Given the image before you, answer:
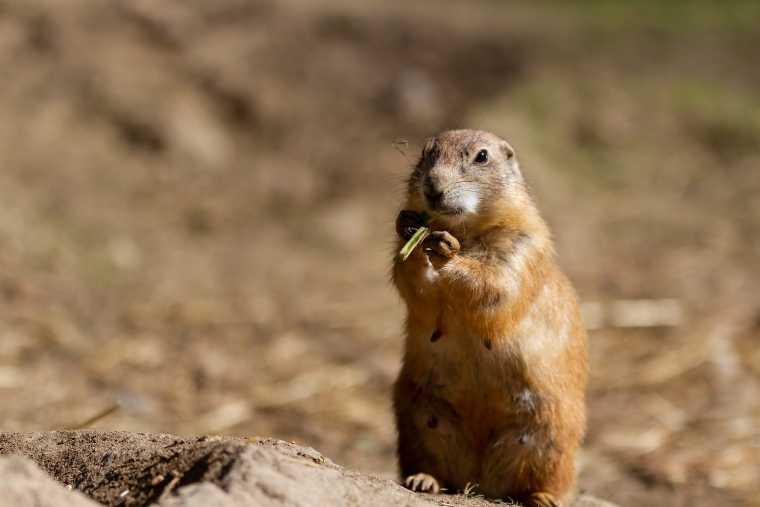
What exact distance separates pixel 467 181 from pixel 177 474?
6.47ft

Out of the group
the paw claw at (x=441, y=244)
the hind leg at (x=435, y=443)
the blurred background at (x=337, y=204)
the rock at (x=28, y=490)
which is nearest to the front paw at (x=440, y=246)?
the paw claw at (x=441, y=244)

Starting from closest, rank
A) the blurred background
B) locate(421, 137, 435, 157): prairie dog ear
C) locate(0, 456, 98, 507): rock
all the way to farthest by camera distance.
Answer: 1. locate(0, 456, 98, 507): rock
2. locate(421, 137, 435, 157): prairie dog ear
3. the blurred background

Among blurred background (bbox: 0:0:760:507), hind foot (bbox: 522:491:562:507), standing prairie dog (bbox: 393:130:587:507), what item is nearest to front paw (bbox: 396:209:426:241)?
standing prairie dog (bbox: 393:130:587:507)

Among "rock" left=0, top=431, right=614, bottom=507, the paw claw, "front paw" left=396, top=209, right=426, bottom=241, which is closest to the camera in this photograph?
"rock" left=0, top=431, right=614, bottom=507

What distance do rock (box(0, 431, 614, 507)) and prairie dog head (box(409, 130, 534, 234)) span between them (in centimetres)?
125

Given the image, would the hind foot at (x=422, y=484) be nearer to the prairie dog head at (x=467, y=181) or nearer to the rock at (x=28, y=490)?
the prairie dog head at (x=467, y=181)

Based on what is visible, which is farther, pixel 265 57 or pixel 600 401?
pixel 265 57

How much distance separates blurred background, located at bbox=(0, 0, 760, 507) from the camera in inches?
276

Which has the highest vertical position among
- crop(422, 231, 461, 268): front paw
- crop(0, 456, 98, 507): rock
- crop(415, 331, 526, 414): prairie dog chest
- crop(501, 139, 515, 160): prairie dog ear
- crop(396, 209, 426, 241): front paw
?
crop(501, 139, 515, 160): prairie dog ear

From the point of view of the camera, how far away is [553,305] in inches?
191

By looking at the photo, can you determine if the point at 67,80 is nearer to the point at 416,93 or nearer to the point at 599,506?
the point at 416,93

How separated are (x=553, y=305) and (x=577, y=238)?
5241 millimetres

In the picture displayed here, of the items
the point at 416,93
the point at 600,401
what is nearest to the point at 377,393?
the point at 600,401

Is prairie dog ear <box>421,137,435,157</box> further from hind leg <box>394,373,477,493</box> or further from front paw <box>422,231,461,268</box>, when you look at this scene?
hind leg <box>394,373,477,493</box>
